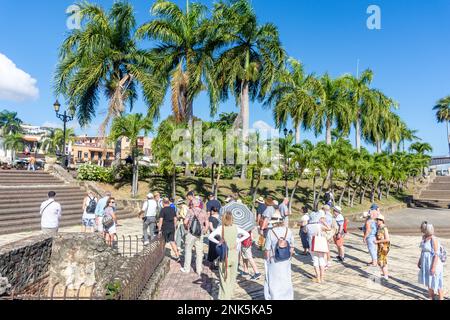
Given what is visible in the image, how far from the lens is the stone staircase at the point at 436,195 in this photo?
31.5 metres

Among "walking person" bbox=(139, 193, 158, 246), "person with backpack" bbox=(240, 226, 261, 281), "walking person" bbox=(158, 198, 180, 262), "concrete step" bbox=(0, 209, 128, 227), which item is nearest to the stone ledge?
"walking person" bbox=(158, 198, 180, 262)

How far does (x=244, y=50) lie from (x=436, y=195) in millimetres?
26694

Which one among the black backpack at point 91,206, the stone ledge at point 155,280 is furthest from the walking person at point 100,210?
the stone ledge at point 155,280

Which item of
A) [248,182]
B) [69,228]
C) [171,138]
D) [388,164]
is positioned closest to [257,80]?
[248,182]

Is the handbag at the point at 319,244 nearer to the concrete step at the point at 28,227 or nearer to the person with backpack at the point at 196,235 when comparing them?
the person with backpack at the point at 196,235

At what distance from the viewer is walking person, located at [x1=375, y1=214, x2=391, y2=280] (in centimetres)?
834

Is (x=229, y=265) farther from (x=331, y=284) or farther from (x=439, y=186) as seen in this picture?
(x=439, y=186)

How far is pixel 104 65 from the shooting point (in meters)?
23.1

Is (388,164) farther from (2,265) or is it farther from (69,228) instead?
(2,265)

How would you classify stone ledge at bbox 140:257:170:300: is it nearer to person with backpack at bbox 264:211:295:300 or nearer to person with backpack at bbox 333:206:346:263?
person with backpack at bbox 264:211:295:300

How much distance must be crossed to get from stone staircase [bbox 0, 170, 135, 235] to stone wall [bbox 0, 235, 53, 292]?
5.77m

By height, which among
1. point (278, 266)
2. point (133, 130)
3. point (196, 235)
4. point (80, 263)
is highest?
point (133, 130)

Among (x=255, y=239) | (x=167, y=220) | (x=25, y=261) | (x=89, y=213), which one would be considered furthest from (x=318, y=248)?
(x=89, y=213)

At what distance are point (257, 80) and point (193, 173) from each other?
9.48 metres
